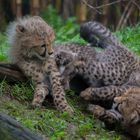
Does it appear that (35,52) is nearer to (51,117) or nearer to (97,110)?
(51,117)

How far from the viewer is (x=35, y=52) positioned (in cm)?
761

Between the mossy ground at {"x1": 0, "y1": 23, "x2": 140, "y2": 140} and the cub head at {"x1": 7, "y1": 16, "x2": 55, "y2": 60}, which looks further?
the cub head at {"x1": 7, "y1": 16, "x2": 55, "y2": 60}

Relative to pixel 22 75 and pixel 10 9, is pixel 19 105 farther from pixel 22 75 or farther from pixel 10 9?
pixel 10 9

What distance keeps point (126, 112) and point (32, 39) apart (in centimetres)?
128

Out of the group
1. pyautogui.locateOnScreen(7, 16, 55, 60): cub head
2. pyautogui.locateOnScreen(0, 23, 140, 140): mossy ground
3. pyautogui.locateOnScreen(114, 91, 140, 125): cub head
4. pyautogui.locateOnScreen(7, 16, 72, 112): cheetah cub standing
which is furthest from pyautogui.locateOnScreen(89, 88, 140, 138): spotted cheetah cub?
pyautogui.locateOnScreen(7, 16, 55, 60): cub head

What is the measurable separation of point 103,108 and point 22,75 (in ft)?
3.22

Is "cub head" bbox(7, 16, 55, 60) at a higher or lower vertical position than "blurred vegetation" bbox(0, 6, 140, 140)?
higher

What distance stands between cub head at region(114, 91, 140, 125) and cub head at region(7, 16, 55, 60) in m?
0.93

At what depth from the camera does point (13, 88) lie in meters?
7.75

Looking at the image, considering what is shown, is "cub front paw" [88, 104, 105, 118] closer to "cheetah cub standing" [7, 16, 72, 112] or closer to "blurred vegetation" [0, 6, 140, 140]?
"blurred vegetation" [0, 6, 140, 140]

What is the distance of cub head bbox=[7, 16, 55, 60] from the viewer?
24.7 ft

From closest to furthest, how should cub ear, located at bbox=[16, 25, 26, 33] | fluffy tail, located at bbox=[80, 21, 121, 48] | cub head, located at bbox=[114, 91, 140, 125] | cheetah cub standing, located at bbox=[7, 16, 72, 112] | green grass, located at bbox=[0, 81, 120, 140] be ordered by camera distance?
green grass, located at bbox=[0, 81, 120, 140] < cub head, located at bbox=[114, 91, 140, 125] < cheetah cub standing, located at bbox=[7, 16, 72, 112] < cub ear, located at bbox=[16, 25, 26, 33] < fluffy tail, located at bbox=[80, 21, 121, 48]

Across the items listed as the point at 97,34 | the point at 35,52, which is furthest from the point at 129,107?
the point at 97,34

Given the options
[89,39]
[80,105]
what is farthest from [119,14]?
[80,105]
